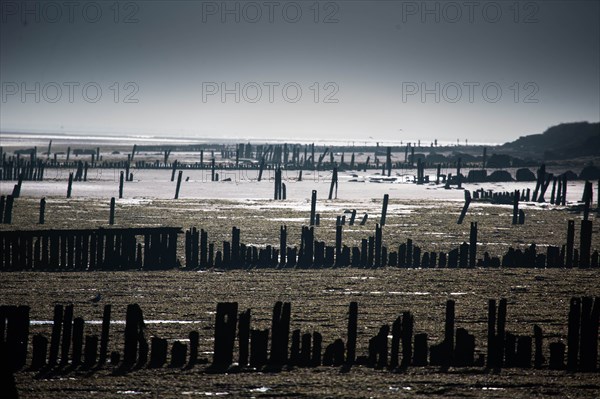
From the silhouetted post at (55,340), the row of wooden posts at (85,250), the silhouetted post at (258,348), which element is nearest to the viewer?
the silhouetted post at (55,340)

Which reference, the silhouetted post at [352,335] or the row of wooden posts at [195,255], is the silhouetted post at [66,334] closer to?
the silhouetted post at [352,335]

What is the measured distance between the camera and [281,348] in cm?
1447

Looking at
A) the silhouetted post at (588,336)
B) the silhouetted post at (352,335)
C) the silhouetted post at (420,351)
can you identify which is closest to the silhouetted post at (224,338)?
the silhouetted post at (352,335)

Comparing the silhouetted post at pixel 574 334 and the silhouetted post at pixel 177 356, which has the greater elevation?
the silhouetted post at pixel 574 334

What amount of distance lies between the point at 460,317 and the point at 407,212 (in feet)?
95.8

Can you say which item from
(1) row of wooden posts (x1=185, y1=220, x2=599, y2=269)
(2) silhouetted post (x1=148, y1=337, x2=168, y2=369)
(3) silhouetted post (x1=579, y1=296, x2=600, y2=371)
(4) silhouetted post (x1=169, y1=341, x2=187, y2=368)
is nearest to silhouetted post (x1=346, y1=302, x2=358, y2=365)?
(4) silhouetted post (x1=169, y1=341, x2=187, y2=368)

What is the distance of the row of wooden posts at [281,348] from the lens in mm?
14227

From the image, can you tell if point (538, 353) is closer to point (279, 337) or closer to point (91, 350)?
point (279, 337)

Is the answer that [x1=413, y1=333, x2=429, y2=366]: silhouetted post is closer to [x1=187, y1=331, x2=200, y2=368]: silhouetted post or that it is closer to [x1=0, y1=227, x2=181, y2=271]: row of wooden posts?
[x1=187, y1=331, x2=200, y2=368]: silhouetted post

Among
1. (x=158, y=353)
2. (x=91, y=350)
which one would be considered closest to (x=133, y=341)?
(x=158, y=353)

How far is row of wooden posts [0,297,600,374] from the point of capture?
14.2 metres

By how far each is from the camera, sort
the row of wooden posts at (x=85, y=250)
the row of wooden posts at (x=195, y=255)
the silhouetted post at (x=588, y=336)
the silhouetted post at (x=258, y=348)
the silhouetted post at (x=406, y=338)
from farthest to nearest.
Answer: the row of wooden posts at (x=195, y=255), the row of wooden posts at (x=85, y=250), the silhouetted post at (x=588, y=336), the silhouetted post at (x=406, y=338), the silhouetted post at (x=258, y=348)

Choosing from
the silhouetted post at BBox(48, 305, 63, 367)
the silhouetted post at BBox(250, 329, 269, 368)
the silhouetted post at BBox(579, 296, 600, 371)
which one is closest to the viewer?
the silhouetted post at BBox(48, 305, 63, 367)

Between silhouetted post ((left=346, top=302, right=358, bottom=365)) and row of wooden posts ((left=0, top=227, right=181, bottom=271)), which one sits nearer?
silhouetted post ((left=346, top=302, right=358, bottom=365))
